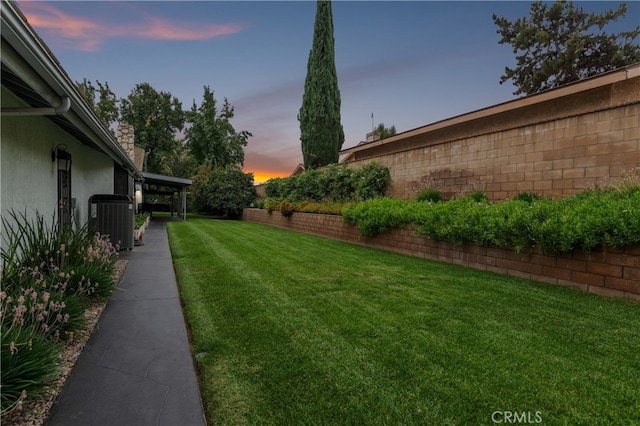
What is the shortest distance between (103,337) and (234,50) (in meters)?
11.4

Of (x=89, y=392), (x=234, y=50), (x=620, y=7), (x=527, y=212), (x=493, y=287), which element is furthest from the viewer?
(x=620, y=7)

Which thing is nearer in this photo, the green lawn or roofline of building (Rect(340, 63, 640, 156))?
the green lawn

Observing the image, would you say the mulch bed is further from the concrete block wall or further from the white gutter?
the concrete block wall

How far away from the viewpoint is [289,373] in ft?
7.85

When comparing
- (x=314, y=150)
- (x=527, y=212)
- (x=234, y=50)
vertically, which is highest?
(x=234, y=50)

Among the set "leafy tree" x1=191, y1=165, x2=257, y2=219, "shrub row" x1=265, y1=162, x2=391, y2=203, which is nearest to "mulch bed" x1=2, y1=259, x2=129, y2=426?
"shrub row" x1=265, y1=162, x2=391, y2=203

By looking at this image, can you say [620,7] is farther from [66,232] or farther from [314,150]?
[66,232]

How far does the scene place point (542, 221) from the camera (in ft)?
16.4

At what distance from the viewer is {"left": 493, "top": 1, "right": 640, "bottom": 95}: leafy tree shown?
1734 cm

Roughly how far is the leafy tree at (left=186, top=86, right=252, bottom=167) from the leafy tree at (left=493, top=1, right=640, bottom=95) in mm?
24934

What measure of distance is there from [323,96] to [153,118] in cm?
2096

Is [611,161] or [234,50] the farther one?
[234,50]

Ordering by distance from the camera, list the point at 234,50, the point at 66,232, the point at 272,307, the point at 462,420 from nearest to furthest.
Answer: the point at 462,420 < the point at 272,307 < the point at 66,232 < the point at 234,50

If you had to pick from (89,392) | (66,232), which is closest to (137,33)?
(66,232)
